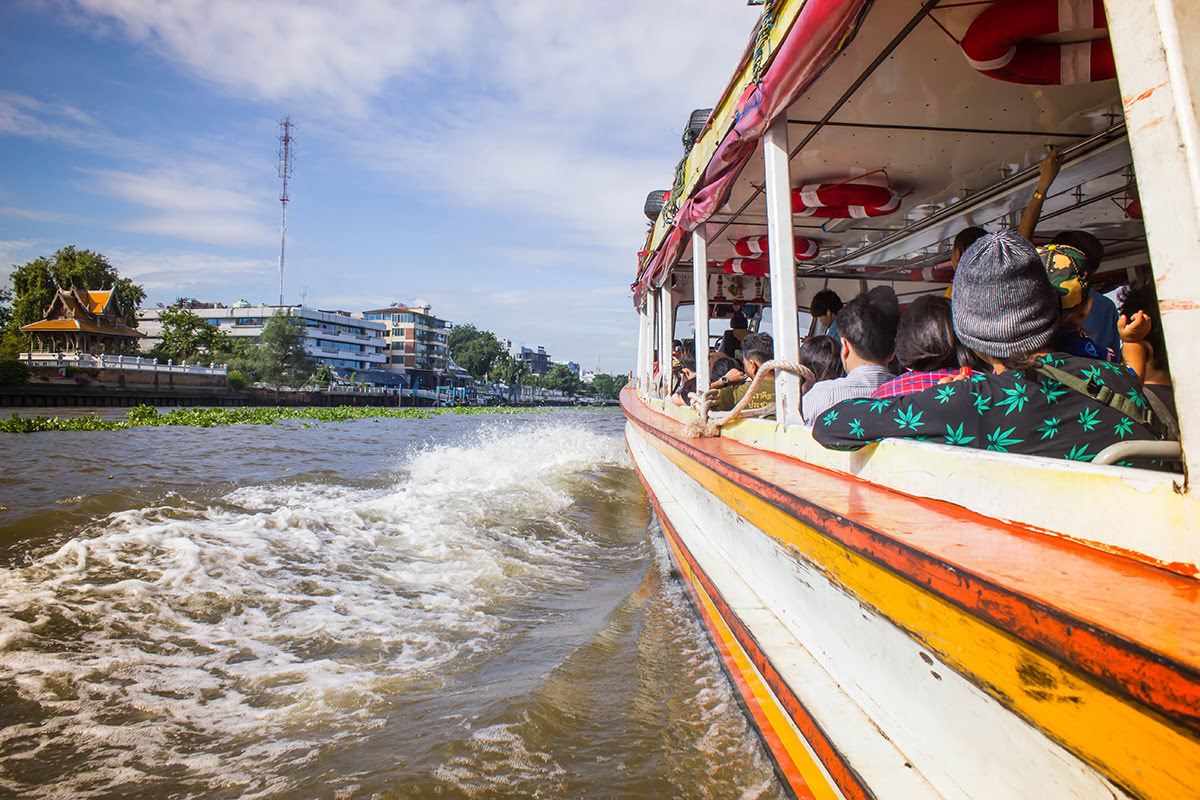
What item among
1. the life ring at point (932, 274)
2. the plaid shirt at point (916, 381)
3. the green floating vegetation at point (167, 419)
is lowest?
the green floating vegetation at point (167, 419)

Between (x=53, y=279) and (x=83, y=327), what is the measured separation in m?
8.09

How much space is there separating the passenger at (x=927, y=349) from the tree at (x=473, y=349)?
87.2 metres

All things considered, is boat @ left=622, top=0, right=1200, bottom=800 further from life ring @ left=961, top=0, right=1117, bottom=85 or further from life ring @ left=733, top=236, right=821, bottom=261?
life ring @ left=733, top=236, right=821, bottom=261

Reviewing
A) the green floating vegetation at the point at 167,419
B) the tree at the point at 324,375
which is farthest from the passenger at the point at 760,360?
the tree at the point at 324,375

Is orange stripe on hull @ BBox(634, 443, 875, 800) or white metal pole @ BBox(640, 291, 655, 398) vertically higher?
white metal pole @ BBox(640, 291, 655, 398)

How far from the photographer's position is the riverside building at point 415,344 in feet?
250

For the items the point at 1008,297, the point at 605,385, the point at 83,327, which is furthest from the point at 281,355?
the point at 605,385

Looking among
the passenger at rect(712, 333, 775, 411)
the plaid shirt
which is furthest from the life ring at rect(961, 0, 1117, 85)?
the passenger at rect(712, 333, 775, 411)

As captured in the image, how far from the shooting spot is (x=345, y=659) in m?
2.71

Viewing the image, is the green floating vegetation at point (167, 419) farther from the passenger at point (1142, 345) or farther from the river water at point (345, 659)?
the passenger at point (1142, 345)

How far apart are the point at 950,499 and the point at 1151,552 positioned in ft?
1.56

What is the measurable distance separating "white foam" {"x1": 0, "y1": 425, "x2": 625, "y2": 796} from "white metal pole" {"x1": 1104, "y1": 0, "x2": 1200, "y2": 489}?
232cm

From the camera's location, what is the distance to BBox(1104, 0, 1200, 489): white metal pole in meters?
0.81

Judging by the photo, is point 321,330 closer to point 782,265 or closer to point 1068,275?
point 782,265
